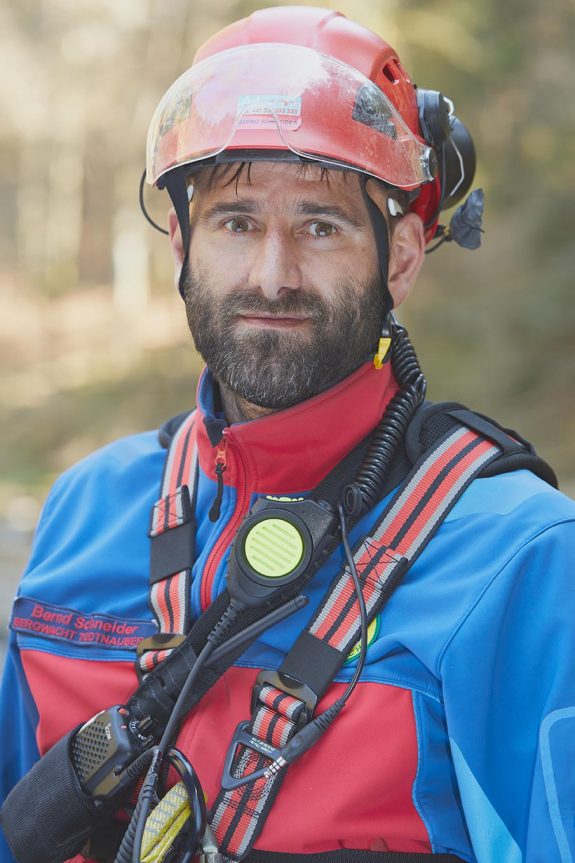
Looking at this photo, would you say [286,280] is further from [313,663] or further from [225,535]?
[313,663]

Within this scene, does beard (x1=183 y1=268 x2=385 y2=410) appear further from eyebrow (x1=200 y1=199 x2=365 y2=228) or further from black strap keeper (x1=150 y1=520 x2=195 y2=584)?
black strap keeper (x1=150 y1=520 x2=195 y2=584)

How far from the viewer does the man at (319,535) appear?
1994 millimetres

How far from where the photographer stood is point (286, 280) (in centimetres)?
232

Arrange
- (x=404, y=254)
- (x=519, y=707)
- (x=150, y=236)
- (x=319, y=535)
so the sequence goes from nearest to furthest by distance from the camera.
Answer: (x=519, y=707)
(x=319, y=535)
(x=404, y=254)
(x=150, y=236)

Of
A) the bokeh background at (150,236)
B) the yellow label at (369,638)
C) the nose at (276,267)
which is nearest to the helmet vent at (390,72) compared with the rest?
the nose at (276,267)

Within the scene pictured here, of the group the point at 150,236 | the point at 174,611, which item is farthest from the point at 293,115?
the point at 150,236

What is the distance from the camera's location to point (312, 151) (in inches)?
90.1

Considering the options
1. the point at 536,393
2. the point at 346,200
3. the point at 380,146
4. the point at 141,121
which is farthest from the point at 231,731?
the point at 141,121

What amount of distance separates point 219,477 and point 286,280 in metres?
0.53

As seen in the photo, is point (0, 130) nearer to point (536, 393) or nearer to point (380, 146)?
point (536, 393)

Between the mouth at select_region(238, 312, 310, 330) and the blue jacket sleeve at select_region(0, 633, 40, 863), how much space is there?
3.56 feet

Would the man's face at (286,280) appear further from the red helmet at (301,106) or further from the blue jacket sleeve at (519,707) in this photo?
the blue jacket sleeve at (519,707)

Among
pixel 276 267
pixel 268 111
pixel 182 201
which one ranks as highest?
pixel 268 111

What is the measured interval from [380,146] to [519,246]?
26.0 ft
